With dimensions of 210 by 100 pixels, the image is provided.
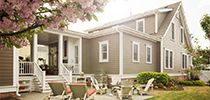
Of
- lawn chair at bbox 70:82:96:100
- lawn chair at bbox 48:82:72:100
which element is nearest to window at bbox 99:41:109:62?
lawn chair at bbox 48:82:72:100

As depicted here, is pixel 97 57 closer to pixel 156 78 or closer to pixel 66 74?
pixel 66 74

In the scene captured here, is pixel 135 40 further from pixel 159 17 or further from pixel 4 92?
pixel 4 92

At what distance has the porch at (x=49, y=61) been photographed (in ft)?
43.6

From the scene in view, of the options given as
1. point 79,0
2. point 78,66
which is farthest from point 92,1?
point 78,66

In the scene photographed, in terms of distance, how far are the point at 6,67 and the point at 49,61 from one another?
9907mm

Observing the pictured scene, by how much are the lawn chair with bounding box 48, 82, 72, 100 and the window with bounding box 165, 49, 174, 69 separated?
49.2 ft

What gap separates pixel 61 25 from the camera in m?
3.78

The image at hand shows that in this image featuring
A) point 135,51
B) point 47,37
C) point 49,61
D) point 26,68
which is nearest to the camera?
point 26,68

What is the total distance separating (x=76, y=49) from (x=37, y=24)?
47.5 feet

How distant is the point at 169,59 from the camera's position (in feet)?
74.3

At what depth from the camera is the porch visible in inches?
523

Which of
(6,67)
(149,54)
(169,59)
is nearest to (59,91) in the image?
(6,67)

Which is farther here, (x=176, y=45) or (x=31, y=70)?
(x=176, y=45)

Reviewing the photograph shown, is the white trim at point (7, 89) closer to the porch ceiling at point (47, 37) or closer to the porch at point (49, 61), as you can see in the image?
the porch at point (49, 61)
